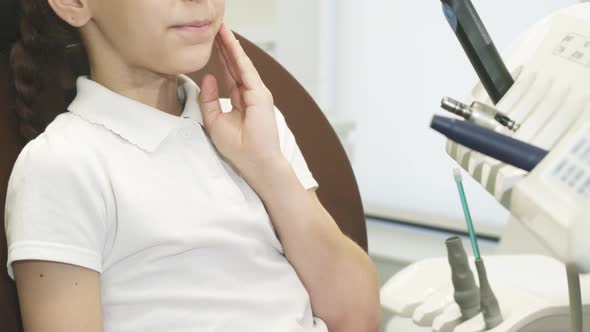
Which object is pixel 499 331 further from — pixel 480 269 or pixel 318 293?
pixel 318 293

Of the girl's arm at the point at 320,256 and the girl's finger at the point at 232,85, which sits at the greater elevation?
the girl's finger at the point at 232,85

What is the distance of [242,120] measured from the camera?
3.25 feet

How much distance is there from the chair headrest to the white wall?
1.14 m

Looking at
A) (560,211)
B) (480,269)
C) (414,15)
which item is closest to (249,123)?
(480,269)

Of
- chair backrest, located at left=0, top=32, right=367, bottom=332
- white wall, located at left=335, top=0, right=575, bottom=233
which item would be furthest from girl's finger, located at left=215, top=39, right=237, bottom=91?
white wall, located at left=335, top=0, right=575, bottom=233

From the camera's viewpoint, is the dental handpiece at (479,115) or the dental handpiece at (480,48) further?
the dental handpiece at (480,48)

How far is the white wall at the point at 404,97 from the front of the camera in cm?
196

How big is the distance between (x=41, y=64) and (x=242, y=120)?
234mm

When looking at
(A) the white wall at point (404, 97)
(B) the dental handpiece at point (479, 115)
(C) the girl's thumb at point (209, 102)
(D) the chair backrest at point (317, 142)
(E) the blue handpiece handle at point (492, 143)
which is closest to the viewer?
(E) the blue handpiece handle at point (492, 143)

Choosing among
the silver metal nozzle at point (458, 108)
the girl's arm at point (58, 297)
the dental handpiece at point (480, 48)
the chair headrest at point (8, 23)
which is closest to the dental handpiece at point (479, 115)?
the silver metal nozzle at point (458, 108)

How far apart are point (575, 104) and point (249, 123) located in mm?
366

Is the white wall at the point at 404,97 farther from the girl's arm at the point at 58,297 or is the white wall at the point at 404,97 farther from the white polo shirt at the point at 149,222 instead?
the girl's arm at the point at 58,297

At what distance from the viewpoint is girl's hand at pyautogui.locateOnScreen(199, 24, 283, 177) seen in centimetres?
96

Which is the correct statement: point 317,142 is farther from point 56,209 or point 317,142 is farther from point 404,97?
point 404,97
